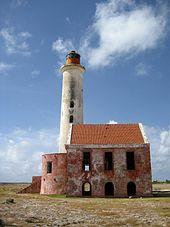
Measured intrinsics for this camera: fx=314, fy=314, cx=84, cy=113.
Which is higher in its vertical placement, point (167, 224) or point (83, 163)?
point (83, 163)

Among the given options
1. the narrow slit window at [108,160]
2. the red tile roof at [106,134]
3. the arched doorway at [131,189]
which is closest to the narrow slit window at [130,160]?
the red tile roof at [106,134]

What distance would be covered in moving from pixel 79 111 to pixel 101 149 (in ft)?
31.6

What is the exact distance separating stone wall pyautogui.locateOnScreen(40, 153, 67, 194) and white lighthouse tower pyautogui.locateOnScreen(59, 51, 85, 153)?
16.9ft

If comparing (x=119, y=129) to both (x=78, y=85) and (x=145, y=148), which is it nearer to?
(x=145, y=148)

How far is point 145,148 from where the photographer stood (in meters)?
30.7

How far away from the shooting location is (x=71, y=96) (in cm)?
3947

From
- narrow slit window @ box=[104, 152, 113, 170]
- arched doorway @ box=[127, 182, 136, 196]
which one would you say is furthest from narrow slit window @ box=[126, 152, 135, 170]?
narrow slit window @ box=[104, 152, 113, 170]

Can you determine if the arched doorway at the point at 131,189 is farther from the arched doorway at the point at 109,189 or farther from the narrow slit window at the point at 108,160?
the narrow slit window at the point at 108,160

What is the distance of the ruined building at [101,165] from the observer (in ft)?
98.5

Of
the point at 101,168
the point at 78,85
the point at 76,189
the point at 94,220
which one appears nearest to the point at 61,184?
the point at 76,189

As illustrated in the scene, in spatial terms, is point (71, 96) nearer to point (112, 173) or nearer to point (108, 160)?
point (108, 160)

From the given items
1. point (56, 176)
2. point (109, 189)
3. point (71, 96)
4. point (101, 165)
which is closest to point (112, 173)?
point (101, 165)

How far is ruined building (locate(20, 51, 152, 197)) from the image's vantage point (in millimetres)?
30031

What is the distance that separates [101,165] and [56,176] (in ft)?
16.6
